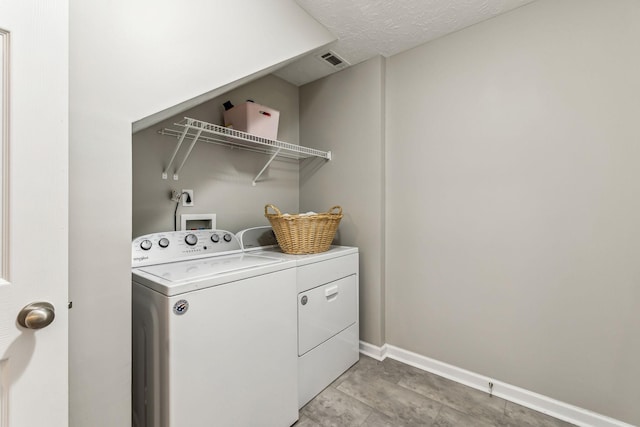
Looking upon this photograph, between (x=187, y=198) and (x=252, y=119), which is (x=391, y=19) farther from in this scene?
(x=187, y=198)

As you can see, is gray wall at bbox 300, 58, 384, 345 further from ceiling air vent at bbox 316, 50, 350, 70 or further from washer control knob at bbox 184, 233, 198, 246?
washer control knob at bbox 184, 233, 198, 246

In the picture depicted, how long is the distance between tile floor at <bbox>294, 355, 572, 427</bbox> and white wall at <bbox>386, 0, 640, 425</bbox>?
16 centimetres

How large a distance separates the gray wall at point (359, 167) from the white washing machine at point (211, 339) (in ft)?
2.70

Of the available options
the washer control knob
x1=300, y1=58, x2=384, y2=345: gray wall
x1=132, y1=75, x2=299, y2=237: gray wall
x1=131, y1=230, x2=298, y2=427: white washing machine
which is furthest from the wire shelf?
x1=131, y1=230, x2=298, y2=427: white washing machine

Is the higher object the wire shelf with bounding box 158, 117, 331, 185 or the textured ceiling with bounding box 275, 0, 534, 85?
the textured ceiling with bounding box 275, 0, 534, 85

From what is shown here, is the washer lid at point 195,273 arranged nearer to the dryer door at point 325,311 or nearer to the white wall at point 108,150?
the white wall at point 108,150

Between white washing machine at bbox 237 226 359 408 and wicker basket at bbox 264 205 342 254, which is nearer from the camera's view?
white washing machine at bbox 237 226 359 408

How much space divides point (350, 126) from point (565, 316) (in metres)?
1.77

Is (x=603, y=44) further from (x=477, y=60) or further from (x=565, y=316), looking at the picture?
(x=565, y=316)

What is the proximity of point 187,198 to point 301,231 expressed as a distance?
29.8 inches

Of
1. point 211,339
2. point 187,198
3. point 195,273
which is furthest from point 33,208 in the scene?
point 187,198

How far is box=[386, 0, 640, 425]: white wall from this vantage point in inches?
54.0

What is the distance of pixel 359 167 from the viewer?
2186mm

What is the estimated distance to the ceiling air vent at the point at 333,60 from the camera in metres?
2.06
